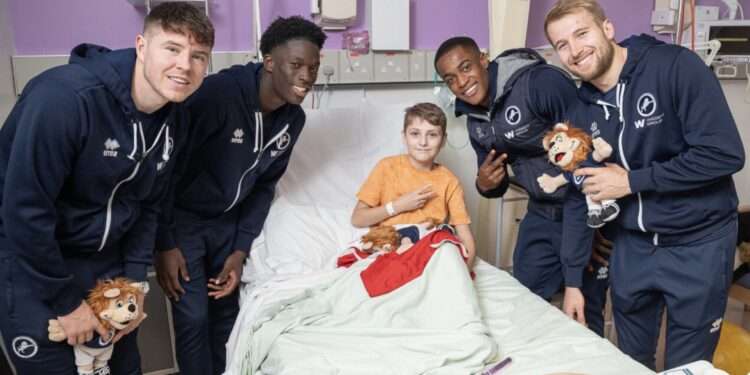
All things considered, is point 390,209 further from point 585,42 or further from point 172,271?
point 585,42

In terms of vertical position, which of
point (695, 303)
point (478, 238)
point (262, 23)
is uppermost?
point (262, 23)

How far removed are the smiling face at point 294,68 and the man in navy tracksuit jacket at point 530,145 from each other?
0.52 metres

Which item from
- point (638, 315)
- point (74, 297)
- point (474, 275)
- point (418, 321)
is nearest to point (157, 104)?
point (74, 297)

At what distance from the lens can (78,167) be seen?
1.50 m

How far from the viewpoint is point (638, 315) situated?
1.92m

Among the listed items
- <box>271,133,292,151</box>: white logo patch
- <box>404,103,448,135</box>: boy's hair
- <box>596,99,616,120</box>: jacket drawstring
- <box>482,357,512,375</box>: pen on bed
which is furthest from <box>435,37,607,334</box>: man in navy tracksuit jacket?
<box>271,133,292,151</box>: white logo patch

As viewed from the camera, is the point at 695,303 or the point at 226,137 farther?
the point at 226,137

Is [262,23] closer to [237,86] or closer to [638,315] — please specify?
[237,86]

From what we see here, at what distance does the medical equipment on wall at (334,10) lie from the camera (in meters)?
2.74

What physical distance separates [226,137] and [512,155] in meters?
1.10

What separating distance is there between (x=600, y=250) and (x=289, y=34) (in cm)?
143

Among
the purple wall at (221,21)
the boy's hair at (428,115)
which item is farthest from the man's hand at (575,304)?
the purple wall at (221,21)

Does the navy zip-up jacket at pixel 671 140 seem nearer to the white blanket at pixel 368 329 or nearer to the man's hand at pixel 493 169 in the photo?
the man's hand at pixel 493 169

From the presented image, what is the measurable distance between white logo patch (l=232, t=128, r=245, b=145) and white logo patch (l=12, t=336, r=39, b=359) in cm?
89
